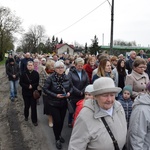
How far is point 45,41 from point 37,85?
89350 mm

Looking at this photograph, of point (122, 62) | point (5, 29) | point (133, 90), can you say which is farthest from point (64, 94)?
point (5, 29)

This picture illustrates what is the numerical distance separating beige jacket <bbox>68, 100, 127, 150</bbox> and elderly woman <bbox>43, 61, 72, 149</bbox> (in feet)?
8.04

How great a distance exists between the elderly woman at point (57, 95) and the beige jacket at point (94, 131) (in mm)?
2452

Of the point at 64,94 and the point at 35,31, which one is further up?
the point at 35,31

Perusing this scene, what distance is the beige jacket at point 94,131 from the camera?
218 cm

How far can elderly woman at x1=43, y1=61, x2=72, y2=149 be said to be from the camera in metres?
4.70

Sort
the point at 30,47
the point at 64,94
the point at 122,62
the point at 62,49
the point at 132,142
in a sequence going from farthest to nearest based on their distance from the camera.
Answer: the point at 62,49
the point at 30,47
the point at 122,62
the point at 64,94
the point at 132,142

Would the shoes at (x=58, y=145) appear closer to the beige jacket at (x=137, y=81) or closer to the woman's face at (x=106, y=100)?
the beige jacket at (x=137, y=81)

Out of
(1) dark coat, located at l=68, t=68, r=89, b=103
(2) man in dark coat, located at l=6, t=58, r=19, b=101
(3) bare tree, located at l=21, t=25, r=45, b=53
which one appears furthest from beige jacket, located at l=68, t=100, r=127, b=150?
(3) bare tree, located at l=21, t=25, r=45, b=53

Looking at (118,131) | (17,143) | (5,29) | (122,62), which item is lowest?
(17,143)

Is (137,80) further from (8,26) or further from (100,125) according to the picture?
(8,26)

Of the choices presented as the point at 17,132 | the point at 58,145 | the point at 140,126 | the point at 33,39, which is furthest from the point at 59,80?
the point at 33,39

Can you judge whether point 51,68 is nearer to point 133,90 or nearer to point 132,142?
point 133,90

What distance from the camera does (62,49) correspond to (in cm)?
9675
